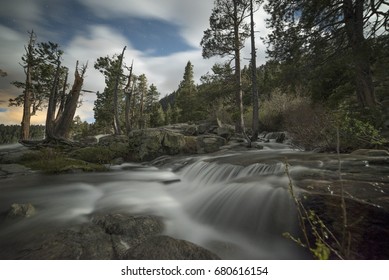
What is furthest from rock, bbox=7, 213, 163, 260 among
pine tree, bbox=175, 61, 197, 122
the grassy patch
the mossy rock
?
pine tree, bbox=175, 61, 197, 122

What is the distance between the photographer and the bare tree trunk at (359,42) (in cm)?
729

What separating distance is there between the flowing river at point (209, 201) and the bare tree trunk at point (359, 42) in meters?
4.33

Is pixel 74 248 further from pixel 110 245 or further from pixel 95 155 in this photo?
pixel 95 155

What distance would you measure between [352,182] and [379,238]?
131 cm

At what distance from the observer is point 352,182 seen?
3.51 metres

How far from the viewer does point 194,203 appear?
5.04m

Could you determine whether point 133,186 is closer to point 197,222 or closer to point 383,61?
point 197,222

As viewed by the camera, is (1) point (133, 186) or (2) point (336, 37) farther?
(2) point (336, 37)

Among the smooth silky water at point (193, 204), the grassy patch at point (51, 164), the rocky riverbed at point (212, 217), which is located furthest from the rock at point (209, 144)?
the grassy patch at point (51, 164)

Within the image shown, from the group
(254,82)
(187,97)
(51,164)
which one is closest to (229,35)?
(254,82)

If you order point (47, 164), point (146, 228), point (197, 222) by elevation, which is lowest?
point (197, 222)

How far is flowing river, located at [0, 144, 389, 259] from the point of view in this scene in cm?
320
